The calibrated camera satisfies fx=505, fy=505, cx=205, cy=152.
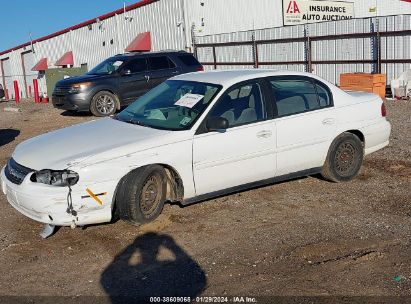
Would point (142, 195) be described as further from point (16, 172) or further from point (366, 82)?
point (366, 82)

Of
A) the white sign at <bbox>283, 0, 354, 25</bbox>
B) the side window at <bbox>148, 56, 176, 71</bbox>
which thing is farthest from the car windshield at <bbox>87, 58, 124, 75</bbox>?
the white sign at <bbox>283, 0, 354, 25</bbox>

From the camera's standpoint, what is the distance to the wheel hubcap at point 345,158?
20.8ft

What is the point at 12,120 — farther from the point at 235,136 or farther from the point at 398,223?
the point at 398,223

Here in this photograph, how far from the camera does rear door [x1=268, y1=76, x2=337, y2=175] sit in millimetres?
5762

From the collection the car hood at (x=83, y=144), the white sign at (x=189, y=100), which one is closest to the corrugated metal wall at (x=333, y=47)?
the white sign at (x=189, y=100)

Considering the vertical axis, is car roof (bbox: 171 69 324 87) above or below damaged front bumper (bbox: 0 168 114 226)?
above

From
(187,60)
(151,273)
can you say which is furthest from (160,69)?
(151,273)

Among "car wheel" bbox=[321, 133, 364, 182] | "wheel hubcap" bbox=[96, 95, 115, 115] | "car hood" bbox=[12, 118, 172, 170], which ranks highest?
"car hood" bbox=[12, 118, 172, 170]

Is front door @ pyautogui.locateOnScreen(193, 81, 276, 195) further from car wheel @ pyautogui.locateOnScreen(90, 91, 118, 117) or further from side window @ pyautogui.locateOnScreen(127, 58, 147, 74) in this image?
side window @ pyautogui.locateOnScreen(127, 58, 147, 74)

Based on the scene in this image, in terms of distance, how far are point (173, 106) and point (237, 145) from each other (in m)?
0.89

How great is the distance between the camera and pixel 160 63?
14.4 m

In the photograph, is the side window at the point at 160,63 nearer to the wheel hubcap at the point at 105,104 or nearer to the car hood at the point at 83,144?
the wheel hubcap at the point at 105,104

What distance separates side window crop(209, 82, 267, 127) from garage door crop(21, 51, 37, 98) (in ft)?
113

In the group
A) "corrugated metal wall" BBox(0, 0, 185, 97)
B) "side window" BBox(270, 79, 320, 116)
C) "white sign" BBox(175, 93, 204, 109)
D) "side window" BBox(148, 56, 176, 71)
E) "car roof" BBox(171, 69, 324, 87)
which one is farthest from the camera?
"corrugated metal wall" BBox(0, 0, 185, 97)
